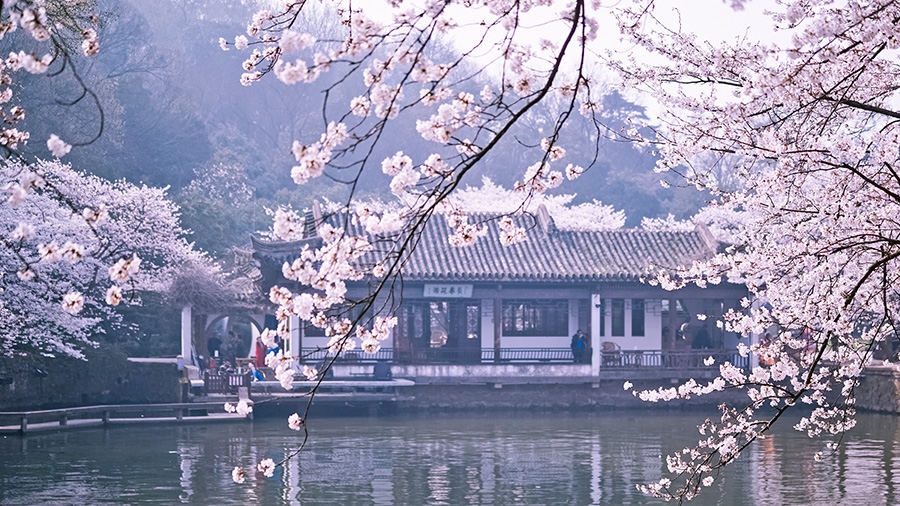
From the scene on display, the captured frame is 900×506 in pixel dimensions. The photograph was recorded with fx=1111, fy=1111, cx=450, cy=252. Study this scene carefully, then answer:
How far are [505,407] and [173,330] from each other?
1179cm

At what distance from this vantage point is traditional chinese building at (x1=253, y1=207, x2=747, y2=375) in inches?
1142

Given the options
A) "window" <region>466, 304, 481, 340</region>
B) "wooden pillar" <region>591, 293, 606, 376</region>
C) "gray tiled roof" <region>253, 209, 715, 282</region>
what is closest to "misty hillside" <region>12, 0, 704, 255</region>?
A: "gray tiled roof" <region>253, 209, 715, 282</region>

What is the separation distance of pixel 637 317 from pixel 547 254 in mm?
3449

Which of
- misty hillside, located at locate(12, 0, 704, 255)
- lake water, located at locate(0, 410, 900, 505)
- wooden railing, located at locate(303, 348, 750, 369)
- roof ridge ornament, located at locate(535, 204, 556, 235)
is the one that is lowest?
lake water, located at locate(0, 410, 900, 505)

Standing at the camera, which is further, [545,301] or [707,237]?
[707,237]

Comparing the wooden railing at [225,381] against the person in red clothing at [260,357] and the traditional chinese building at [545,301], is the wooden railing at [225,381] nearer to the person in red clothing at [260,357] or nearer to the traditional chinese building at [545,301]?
the person in red clothing at [260,357]

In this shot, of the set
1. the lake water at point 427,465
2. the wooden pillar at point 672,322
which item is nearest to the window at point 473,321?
the wooden pillar at point 672,322

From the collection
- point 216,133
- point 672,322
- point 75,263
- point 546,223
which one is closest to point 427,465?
point 75,263

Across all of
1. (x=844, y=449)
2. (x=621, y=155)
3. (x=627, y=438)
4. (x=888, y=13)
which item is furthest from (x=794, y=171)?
(x=621, y=155)

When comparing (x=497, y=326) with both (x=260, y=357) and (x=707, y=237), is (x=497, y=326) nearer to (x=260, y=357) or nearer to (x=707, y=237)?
(x=260, y=357)

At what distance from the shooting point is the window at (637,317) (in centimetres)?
3138

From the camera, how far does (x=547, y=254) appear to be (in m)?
30.2

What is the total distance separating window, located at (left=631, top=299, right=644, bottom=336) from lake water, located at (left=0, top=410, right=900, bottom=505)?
6658 millimetres

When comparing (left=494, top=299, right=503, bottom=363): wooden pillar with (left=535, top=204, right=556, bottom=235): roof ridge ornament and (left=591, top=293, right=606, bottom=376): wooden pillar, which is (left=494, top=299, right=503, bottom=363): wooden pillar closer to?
(left=591, top=293, right=606, bottom=376): wooden pillar
